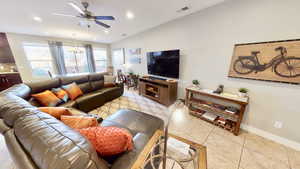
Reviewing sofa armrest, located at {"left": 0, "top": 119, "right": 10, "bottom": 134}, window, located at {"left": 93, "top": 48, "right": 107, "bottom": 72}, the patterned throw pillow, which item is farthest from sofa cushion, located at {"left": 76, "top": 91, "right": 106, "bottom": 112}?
window, located at {"left": 93, "top": 48, "right": 107, "bottom": 72}

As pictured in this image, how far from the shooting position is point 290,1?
4.89 feet

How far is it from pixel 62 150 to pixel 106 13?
2.93m

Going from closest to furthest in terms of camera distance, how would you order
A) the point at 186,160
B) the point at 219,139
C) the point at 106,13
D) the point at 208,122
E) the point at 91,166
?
the point at 91,166
the point at 186,160
the point at 219,139
the point at 208,122
the point at 106,13

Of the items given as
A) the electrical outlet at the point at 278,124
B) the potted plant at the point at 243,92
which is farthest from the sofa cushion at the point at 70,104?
the electrical outlet at the point at 278,124

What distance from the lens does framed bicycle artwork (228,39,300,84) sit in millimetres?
1522

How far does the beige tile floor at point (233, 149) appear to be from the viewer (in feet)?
4.58

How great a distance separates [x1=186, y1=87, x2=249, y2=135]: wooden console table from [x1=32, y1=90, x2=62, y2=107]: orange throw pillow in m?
2.92

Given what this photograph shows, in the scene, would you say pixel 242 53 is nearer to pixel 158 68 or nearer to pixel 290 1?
pixel 290 1

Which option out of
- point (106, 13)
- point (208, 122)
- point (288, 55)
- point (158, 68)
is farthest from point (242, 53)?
Result: point (106, 13)

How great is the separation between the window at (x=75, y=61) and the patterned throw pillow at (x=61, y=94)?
137 inches

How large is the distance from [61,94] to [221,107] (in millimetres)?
3492

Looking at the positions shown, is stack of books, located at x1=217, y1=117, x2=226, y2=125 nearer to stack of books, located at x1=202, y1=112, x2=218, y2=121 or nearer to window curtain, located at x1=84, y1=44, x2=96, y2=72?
stack of books, located at x1=202, y1=112, x2=218, y2=121

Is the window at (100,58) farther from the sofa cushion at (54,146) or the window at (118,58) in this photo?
the sofa cushion at (54,146)

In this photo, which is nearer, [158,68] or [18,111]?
[18,111]
